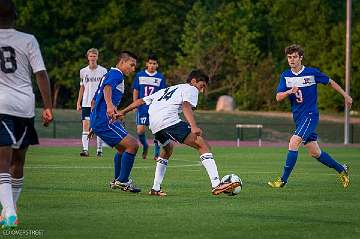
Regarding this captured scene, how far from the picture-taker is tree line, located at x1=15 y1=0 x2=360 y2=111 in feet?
209

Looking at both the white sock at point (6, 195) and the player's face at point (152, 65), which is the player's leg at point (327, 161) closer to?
the player's face at point (152, 65)

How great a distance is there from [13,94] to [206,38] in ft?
178

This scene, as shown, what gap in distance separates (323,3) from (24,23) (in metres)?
17.3

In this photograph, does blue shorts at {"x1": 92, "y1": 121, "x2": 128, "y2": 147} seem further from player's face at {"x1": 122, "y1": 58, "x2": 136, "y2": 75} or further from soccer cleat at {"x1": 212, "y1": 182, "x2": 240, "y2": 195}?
soccer cleat at {"x1": 212, "y1": 182, "x2": 240, "y2": 195}

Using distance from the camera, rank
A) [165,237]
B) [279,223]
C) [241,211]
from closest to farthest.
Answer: [165,237], [279,223], [241,211]

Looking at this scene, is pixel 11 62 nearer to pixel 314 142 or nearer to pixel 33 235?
pixel 33 235

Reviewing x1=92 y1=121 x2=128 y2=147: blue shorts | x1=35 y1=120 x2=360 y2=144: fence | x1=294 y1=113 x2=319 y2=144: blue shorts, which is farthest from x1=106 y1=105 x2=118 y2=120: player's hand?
x1=35 y1=120 x2=360 y2=144: fence

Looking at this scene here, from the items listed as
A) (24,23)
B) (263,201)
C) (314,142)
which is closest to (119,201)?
(263,201)

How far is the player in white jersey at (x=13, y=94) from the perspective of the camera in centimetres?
1104

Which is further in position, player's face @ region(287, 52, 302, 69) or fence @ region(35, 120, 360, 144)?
fence @ region(35, 120, 360, 144)

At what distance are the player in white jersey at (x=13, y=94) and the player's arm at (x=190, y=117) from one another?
387 centimetres

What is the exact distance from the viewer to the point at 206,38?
6500 cm

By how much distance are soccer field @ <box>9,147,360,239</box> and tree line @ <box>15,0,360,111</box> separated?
136 feet

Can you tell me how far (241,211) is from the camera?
13266 millimetres
